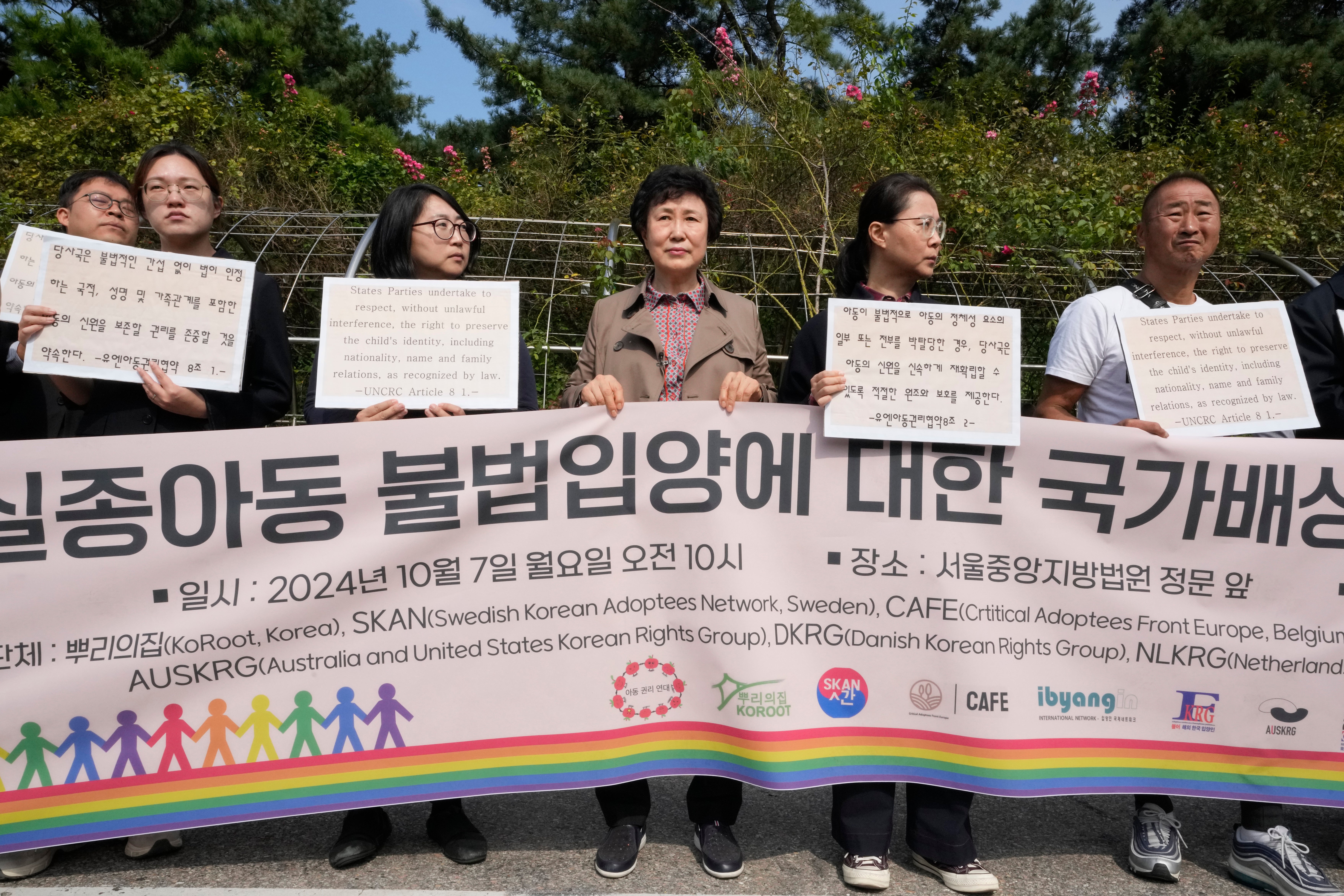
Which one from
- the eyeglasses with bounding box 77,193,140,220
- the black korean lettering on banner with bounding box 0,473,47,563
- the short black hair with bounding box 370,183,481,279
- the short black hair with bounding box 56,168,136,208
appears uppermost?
the short black hair with bounding box 56,168,136,208

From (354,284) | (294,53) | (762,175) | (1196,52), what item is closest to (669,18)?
(294,53)

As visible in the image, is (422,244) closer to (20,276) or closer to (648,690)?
(20,276)

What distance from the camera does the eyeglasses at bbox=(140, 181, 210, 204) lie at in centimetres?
290

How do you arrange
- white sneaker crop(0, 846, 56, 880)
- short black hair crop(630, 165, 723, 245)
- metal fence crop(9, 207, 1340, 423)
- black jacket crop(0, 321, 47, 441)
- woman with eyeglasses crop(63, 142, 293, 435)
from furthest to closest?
metal fence crop(9, 207, 1340, 423)
short black hair crop(630, 165, 723, 245)
black jacket crop(0, 321, 47, 441)
woman with eyeglasses crop(63, 142, 293, 435)
white sneaker crop(0, 846, 56, 880)

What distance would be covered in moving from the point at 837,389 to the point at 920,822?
47.7 inches

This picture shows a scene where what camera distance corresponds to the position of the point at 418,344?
2.64 m

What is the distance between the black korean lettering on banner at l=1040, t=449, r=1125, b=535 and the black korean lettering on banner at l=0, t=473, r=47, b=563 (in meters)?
2.63

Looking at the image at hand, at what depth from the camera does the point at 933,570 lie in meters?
2.58

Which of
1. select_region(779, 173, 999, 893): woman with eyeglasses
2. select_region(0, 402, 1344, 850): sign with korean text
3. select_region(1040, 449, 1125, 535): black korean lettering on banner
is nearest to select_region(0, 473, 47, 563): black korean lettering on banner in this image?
select_region(0, 402, 1344, 850): sign with korean text

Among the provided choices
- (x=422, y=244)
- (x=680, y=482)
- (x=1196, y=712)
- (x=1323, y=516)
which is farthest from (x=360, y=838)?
(x=1323, y=516)

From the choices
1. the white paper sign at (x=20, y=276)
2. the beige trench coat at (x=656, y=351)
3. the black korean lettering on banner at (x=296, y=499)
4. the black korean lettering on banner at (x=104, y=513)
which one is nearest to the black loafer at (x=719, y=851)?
the beige trench coat at (x=656, y=351)

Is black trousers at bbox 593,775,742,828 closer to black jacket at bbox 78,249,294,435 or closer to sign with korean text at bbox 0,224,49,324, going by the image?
black jacket at bbox 78,249,294,435

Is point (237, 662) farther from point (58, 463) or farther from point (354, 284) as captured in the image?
point (354, 284)

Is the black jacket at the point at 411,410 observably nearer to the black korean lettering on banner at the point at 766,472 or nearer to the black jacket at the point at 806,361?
the black korean lettering on banner at the point at 766,472
